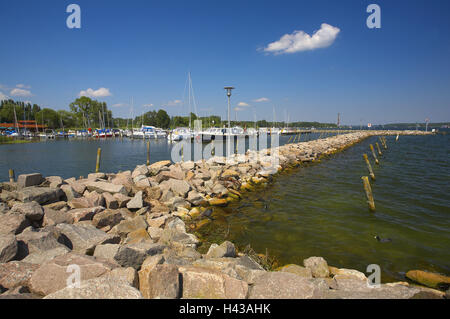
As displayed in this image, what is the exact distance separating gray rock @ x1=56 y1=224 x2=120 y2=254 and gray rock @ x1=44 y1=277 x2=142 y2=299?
223cm

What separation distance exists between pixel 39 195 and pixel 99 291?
6.23m

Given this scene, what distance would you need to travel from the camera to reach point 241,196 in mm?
12188

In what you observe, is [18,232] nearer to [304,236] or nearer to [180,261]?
[180,261]

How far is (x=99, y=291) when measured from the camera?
2896 mm

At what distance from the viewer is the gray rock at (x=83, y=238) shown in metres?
5.02

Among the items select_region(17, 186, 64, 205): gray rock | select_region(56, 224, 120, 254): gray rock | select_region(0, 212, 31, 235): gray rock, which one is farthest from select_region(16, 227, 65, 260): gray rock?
select_region(17, 186, 64, 205): gray rock

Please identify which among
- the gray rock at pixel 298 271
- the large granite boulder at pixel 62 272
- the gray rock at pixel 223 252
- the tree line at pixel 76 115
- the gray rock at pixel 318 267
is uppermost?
the tree line at pixel 76 115

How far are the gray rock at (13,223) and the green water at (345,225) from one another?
4662 mm

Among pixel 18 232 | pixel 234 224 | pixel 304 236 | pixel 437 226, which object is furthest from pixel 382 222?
pixel 18 232

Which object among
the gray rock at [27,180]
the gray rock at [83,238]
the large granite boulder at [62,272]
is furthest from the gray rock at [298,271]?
the gray rock at [27,180]

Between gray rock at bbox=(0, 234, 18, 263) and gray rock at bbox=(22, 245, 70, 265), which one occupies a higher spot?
gray rock at bbox=(0, 234, 18, 263)

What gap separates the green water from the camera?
6559 millimetres

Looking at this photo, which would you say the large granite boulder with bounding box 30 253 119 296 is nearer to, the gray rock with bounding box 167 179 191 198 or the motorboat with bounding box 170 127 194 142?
the gray rock with bounding box 167 179 191 198

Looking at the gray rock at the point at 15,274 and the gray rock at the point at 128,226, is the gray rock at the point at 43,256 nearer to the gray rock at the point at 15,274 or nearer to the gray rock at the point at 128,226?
the gray rock at the point at 15,274
